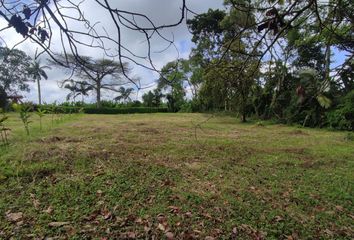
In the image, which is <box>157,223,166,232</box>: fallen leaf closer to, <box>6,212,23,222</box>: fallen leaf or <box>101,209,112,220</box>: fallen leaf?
<box>101,209,112,220</box>: fallen leaf

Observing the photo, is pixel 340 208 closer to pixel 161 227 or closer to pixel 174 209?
pixel 174 209

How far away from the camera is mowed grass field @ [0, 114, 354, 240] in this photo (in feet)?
7.89

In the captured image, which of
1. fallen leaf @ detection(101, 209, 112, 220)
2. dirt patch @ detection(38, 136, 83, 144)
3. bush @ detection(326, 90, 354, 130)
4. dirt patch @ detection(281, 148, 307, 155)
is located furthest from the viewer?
bush @ detection(326, 90, 354, 130)

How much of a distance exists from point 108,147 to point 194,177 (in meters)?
1.74

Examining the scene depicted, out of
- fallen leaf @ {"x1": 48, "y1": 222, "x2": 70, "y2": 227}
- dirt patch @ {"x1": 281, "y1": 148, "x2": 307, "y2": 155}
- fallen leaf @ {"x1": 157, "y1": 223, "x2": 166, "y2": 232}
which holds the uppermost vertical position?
dirt patch @ {"x1": 281, "y1": 148, "x2": 307, "y2": 155}

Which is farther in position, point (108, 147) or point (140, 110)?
point (140, 110)

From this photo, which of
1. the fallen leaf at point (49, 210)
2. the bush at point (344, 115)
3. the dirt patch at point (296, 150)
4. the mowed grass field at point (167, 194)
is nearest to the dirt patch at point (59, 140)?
the mowed grass field at point (167, 194)

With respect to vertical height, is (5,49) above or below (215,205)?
above

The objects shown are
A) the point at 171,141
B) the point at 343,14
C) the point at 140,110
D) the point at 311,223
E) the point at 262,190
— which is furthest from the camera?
the point at 140,110

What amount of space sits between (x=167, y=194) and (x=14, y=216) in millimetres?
1274

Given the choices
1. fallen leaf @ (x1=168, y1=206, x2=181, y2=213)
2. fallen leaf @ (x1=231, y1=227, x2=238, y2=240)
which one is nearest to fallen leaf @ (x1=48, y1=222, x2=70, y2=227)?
fallen leaf @ (x1=168, y1=206, x2=181, y2=213)

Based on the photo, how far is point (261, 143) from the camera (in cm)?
626

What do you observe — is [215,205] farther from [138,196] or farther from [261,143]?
[261,143]

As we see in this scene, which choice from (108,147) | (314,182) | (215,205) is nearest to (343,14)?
(215,205)
